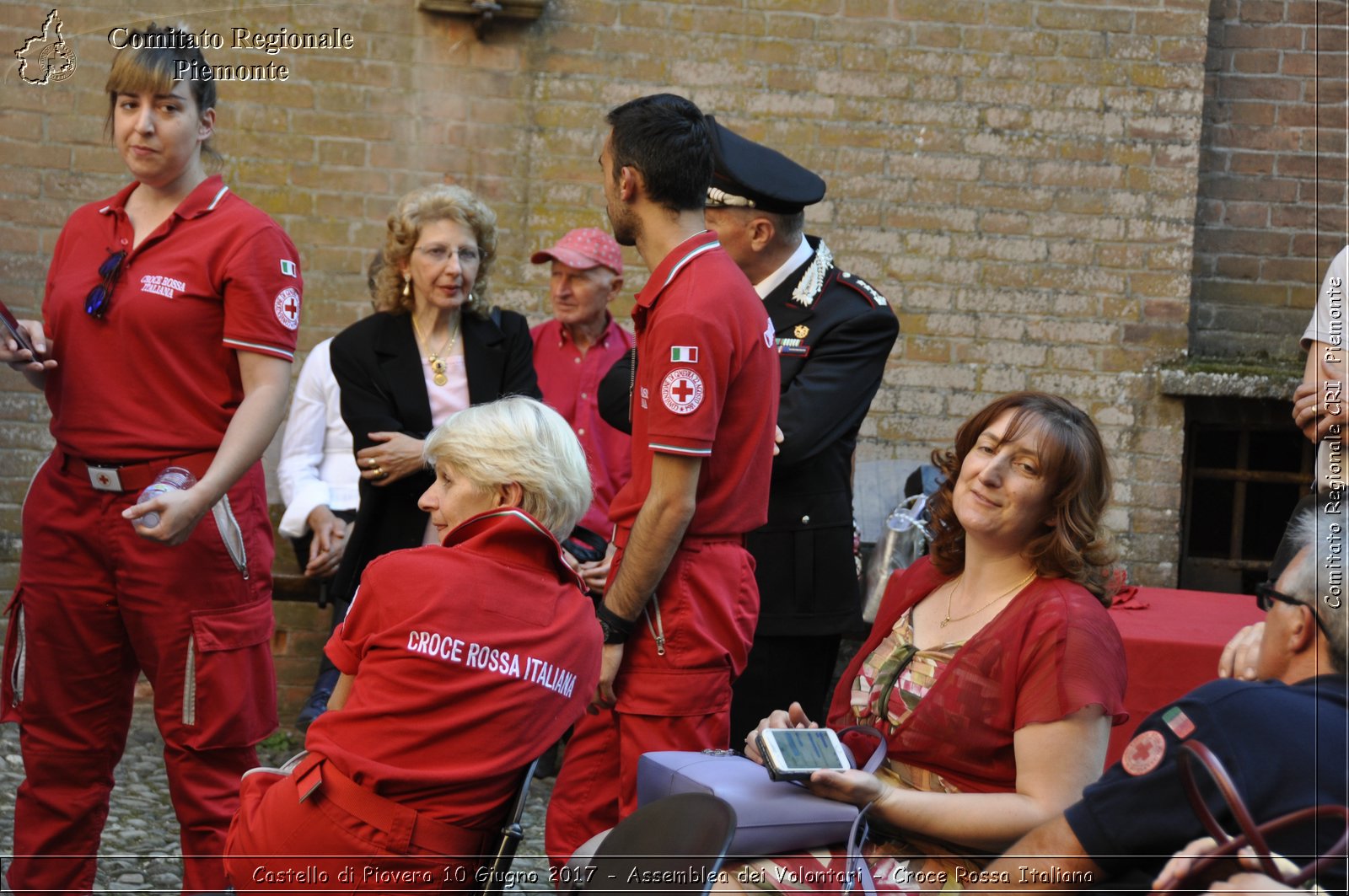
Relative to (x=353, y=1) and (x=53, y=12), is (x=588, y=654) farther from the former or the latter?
(x=53, y=12)

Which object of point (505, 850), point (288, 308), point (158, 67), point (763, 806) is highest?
point (158, 67)

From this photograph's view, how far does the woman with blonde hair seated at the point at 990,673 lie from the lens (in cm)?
244

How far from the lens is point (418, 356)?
174 inches

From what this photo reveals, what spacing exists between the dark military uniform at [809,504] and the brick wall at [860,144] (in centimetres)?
252

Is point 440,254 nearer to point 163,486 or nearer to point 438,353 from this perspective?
point 438,353

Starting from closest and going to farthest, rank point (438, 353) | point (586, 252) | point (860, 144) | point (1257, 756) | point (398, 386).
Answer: point (1257, 756) < point (398, 386) < point (438, 353) < point (586, 252) < point (860, 144)

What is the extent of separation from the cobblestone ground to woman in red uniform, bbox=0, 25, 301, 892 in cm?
42

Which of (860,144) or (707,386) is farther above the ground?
(860,144)

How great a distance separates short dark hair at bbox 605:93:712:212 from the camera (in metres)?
3.03

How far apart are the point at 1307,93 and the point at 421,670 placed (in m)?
5.43

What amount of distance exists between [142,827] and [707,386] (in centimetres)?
265

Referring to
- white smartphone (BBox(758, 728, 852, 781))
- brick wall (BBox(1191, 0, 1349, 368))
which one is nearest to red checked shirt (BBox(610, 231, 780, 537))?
white smartphone (BBox(758, 728, 852, 781))

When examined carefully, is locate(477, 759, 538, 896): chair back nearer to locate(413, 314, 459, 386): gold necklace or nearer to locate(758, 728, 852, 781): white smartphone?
locate(758, 728, 852, 781): white smartphone

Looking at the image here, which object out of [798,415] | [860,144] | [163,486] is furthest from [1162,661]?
[860,144]
